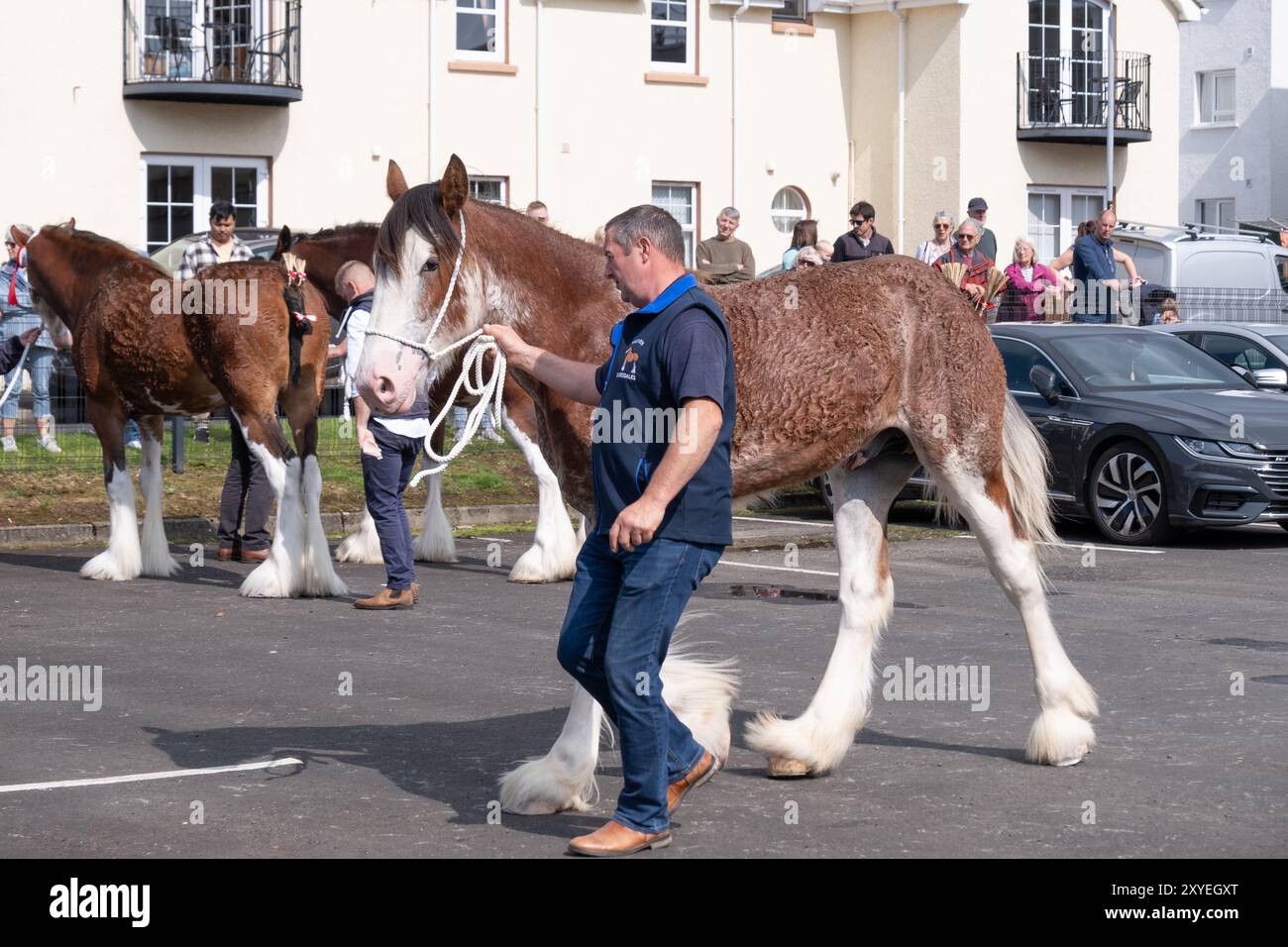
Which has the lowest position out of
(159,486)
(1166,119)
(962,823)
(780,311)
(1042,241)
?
(962,823)

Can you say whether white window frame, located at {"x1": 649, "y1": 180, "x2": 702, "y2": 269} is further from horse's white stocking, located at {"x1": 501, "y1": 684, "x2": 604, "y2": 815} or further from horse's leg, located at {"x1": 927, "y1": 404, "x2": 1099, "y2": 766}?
horse's white stocking, located at {"x1": 501, "y1": 684, "x2": 604, "y2": 815}

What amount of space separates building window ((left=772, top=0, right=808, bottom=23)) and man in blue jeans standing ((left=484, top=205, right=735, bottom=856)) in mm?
29629

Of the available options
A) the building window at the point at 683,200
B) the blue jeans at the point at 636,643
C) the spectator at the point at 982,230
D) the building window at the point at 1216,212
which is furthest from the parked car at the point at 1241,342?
the building window at the point at 1216,212

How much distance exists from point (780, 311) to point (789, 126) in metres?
27.6

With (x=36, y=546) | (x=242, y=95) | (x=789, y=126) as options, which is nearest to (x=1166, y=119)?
(x=789, y=126)

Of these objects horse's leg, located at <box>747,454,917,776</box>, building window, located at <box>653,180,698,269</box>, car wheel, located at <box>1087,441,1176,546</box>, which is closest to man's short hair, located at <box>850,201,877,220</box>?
car wheel, located at <box>1087,441,1176,546</box>

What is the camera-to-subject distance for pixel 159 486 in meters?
13.7

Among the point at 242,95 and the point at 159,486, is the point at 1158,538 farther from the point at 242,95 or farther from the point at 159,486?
the point at 242,95

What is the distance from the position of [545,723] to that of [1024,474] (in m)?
2.31

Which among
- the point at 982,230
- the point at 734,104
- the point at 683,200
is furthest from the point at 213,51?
the point at 982,230

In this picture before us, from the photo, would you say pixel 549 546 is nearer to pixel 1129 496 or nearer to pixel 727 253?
pixel 1129 496

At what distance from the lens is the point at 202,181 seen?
29.2 m

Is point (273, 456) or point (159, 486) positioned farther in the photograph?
point (159, 486)

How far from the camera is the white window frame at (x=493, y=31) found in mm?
31031
